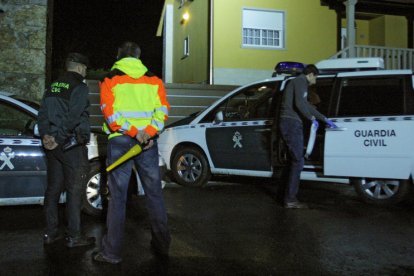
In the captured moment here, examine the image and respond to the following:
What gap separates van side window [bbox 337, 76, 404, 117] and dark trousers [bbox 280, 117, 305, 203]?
761mm

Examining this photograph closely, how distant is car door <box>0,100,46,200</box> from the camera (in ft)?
17.6

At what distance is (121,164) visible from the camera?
3.94m

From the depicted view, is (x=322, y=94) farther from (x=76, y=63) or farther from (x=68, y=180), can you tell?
(x=68, y=180)

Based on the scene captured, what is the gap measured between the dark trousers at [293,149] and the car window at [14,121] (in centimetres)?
306

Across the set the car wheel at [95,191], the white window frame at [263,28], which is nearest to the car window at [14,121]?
the car wheel at [95,191]

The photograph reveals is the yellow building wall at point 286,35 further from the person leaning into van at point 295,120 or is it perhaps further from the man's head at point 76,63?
the man's head at point 76,63

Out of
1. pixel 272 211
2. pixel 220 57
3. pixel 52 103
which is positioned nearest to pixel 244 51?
pixel 220 57

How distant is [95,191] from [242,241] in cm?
192

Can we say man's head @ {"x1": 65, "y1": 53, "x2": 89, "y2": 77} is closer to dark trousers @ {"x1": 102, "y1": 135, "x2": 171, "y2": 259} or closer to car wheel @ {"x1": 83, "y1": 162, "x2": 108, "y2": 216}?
dark trousers @ {"x1": 102, "y1": 135, "x2": 171, "y2": 259}

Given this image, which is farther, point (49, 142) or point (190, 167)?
point (190, 167)

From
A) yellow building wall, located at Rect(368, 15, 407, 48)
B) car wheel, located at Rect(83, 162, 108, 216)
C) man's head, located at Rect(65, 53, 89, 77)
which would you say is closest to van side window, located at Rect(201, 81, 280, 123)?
car wheel, located at Rect(83, 162, 108, 216)

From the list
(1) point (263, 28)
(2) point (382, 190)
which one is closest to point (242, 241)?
(2) point (382, 190)

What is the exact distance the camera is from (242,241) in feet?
15.5

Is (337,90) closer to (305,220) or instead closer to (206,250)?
(305,220)
